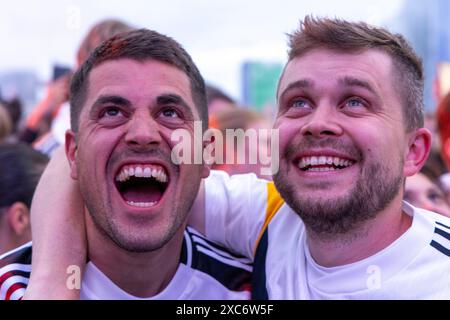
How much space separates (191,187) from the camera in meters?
1.89

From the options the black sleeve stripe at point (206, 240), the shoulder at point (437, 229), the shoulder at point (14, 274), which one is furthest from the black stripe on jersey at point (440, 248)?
the shoulder at point (14, 274)

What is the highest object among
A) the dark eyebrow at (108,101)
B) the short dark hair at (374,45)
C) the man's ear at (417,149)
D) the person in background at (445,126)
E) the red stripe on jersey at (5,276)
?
the person in background at (445,126)

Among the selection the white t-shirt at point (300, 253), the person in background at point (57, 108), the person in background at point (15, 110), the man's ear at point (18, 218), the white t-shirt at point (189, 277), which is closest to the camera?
the white t-shirt at point (300, 253)

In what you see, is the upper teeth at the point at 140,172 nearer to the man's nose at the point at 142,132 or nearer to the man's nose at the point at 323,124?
the man's nose at the point at 142,132

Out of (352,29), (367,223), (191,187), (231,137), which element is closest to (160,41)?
(191,187)

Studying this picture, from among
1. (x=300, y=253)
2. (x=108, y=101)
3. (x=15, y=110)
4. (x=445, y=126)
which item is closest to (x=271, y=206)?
(x=300, y=253)

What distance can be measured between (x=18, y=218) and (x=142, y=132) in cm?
113

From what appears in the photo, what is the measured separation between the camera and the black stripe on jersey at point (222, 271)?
6.68ft

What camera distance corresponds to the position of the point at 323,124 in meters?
1.71

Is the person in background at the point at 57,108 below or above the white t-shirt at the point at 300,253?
above

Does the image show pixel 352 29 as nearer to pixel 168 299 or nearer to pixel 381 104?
pixel 381 104

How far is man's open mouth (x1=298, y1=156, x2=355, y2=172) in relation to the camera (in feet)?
5.75

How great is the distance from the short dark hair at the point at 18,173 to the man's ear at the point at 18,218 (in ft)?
0.08

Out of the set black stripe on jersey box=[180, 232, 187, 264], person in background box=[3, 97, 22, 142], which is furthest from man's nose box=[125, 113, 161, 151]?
person in background box=[3, 97, 22, 142]
